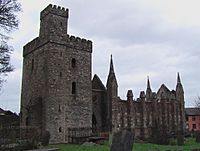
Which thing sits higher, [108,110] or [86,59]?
[86,59]

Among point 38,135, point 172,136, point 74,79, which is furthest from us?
point 172,136

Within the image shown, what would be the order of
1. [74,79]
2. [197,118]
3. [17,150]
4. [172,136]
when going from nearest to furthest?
[17,150] → [74,79] → [172,136] → [197,118]

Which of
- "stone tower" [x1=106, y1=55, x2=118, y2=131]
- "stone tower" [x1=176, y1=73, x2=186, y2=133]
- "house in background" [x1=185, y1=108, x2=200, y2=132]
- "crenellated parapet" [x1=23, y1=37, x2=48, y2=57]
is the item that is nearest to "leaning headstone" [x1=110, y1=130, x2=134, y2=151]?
"crenellated parapet" [x1=23, y1=37, x2=48, y2=57]

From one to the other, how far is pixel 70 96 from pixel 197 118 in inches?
2430

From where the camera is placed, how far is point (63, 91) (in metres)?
36.0

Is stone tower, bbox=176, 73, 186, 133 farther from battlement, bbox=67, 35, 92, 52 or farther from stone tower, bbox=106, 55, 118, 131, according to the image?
battlement, bbox=67, 35, 92, 52

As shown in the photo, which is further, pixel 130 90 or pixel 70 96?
pixel 130 90

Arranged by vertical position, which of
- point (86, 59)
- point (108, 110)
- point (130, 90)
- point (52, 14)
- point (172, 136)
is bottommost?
point (172, 136)

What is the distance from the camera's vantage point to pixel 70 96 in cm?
3669

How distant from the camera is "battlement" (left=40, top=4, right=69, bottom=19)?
3709 centimetres

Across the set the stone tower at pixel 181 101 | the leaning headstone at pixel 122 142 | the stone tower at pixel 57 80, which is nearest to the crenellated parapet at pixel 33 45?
the stone tower at pixel 57 80

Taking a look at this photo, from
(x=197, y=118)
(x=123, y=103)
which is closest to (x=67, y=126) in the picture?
(x=123, y=103)

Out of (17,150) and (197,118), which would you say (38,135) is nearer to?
(17,150)

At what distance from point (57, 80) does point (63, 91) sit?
1.46 meters
